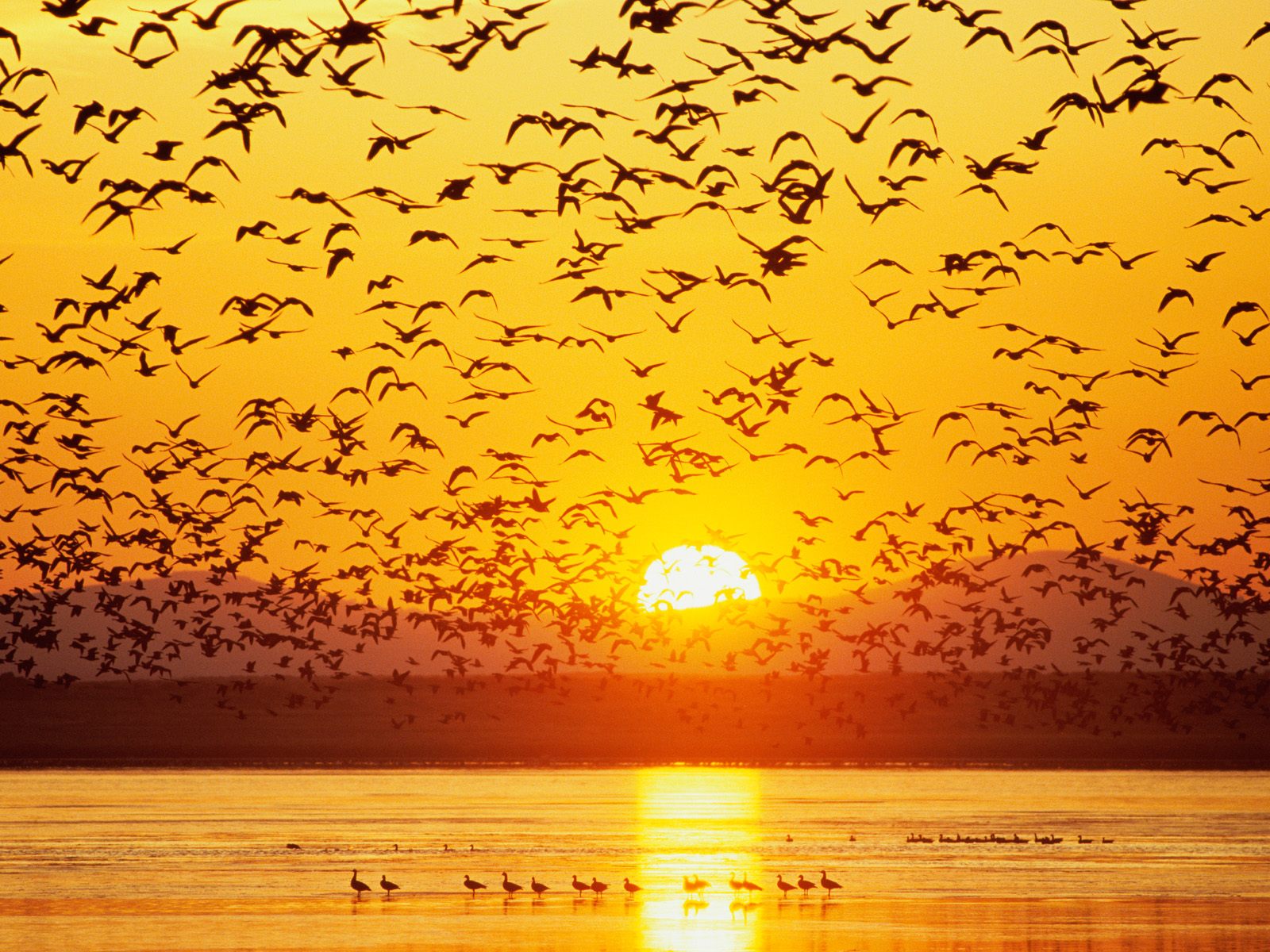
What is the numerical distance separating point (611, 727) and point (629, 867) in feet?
363

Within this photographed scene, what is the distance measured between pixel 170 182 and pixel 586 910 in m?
19.9

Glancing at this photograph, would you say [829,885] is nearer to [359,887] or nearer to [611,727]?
[359,887]

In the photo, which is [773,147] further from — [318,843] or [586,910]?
[318,843]

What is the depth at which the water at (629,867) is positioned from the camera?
39.8 metres

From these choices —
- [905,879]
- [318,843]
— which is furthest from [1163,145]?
[318,843]

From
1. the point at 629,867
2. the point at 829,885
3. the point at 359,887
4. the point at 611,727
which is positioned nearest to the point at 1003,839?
the point at 629,867

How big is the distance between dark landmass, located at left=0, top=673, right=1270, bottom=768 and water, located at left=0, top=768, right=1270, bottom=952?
4961 centimetres

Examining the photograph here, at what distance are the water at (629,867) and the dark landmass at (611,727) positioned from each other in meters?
49.6

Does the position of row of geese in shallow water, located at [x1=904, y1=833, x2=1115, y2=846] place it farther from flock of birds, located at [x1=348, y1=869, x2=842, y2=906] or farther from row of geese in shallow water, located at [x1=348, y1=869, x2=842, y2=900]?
flock of birds, located at [x1=348, y1=869, x2=842, y2=906]

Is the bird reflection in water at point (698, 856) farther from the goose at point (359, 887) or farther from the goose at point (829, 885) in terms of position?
the goose at point (359, 887)

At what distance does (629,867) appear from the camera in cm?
5469

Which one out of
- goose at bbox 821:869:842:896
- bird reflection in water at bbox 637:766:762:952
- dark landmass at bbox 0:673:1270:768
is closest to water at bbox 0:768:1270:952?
bird reflection in water at bbox 637:766:762:952

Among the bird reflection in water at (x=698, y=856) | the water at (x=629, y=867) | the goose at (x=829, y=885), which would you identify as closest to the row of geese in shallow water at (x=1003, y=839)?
the water at (x=629, y=867)

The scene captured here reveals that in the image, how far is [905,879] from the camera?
50.8 m
